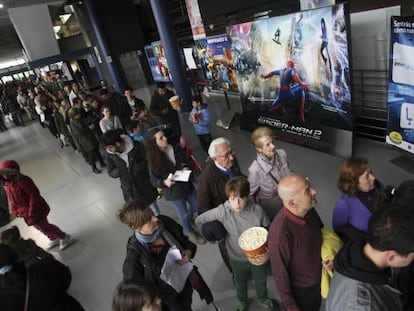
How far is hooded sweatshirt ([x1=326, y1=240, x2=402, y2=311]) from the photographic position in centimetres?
128

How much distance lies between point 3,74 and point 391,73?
34021 millimetres

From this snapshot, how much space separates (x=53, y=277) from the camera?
2.12 m

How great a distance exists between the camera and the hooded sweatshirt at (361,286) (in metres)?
1.28

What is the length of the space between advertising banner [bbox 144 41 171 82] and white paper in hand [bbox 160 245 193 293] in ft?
33.6

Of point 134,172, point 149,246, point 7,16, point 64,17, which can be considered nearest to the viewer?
point 149,246

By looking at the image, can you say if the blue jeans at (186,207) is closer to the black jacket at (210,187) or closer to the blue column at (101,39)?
the black jacket at (210,187)

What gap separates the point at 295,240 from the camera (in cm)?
183

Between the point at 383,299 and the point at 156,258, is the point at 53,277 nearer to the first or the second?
the point at 156,258

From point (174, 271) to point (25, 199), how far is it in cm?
267

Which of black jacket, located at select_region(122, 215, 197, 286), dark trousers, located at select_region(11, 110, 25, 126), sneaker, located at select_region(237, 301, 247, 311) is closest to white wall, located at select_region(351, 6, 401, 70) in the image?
sneaker, located at select_region(237, 301, 247, 311)

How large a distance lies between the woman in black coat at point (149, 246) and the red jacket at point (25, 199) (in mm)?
2312

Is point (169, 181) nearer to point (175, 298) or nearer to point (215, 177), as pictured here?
point (215, 177)

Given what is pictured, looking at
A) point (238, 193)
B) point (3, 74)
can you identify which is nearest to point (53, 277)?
point (238, 193)

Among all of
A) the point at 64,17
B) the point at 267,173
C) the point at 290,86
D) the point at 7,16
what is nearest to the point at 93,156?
the point at 290,86
